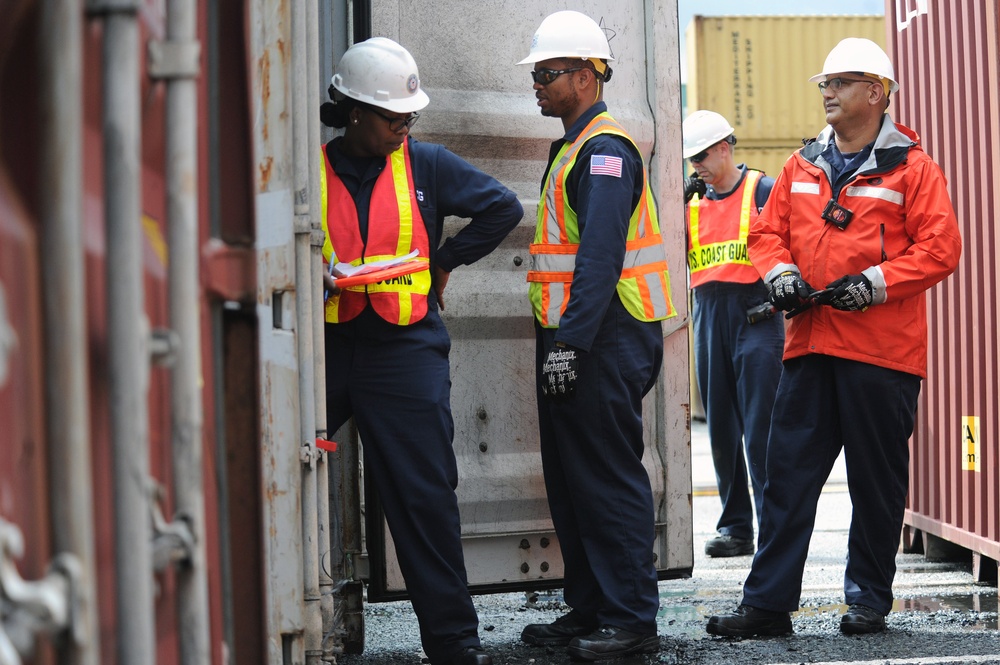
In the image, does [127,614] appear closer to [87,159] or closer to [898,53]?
[87,159]

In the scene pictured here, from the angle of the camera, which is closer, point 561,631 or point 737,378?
point 561,631

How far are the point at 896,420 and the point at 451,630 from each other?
1674mm

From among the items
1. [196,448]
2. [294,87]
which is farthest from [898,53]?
[196,448]

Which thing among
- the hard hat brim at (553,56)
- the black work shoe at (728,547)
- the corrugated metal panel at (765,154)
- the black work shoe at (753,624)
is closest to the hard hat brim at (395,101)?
the hard hat brim at (553,56)

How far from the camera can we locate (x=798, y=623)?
14.8ft

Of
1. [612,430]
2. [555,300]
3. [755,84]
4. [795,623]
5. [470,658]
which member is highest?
[755,84]

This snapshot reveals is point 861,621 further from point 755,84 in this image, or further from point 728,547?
point 755,84

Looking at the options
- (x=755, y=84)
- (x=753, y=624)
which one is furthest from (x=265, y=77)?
(x=755, y=84)

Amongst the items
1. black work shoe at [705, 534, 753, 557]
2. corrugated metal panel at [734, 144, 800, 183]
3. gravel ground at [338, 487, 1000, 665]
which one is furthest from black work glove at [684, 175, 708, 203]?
corrugated metal panel at [734, 144, 800, 183]

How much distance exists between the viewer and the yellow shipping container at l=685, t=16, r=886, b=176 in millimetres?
14844

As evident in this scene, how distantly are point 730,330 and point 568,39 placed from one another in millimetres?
2508

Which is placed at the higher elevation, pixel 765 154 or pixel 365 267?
pixel 765 154

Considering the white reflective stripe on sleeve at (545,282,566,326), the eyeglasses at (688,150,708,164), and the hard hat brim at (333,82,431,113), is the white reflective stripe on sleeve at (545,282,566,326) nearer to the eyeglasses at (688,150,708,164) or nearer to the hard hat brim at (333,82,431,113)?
the hard hat brim at (333,82,431,113)

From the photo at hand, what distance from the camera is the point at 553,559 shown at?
14.2 feet
